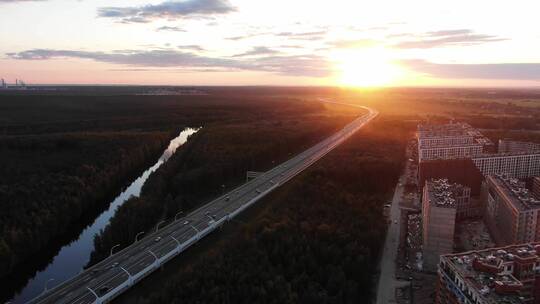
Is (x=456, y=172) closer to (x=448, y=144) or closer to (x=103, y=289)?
(x=448, y=144)

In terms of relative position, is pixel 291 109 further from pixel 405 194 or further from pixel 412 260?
pixel 412 260

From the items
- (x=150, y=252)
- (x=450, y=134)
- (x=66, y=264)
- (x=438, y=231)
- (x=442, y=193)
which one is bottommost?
(x=66, y=264)

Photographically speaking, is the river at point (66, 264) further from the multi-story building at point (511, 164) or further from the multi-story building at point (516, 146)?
the multi-story building at point (516, 146)

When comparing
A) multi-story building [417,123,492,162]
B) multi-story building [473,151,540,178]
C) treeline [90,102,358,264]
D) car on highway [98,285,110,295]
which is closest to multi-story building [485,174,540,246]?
multi-story building [473,151,540,178]

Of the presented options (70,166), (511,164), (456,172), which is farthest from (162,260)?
(511,164)

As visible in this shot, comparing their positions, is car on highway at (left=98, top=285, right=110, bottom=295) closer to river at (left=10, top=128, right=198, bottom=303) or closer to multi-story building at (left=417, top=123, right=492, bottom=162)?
river at (left=10, top=128, right=198, bottom=303)

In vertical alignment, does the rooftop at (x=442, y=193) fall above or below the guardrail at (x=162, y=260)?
above

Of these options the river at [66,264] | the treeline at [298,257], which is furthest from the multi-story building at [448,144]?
the river at [66,264]
